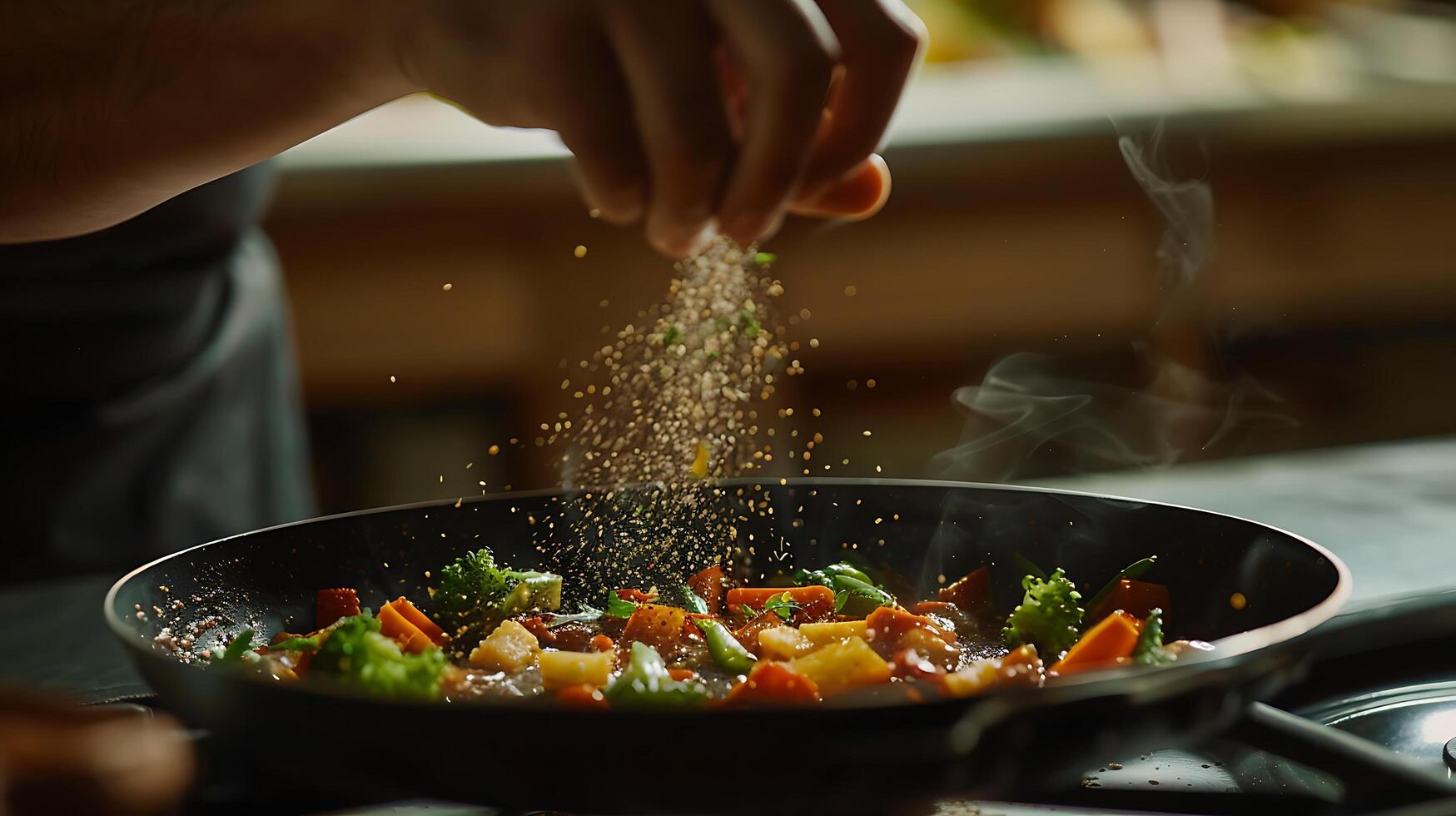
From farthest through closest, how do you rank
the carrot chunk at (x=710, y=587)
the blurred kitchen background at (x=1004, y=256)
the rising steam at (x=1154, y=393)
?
the blurred kitchen background at (x=1004, y=256)
the rising steam at (x=1154, y=393)
the carrot chunk at (x=710, y=587)

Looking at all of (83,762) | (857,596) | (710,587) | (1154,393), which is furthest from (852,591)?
(1154,393)

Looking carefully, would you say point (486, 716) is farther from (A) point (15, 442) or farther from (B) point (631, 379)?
(A) point (15, 442)

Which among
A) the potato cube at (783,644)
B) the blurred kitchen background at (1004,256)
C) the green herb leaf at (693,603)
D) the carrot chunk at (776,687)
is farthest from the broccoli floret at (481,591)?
the blurred kitchen background at (1004,256)

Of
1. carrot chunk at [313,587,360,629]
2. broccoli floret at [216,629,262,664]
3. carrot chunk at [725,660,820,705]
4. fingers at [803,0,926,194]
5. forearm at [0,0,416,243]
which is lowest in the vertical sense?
carrot chunk at [725,660,820,705]

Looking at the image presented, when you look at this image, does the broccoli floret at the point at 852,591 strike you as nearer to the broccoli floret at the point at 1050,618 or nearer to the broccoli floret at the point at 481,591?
the broccoli floret at the point at 1050,618

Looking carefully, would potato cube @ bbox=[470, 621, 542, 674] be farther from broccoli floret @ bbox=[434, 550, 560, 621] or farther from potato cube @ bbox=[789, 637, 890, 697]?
potato cube @ bbox=[789, 637, 890, 697]

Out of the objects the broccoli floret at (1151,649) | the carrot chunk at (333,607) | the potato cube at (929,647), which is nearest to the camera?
the broccoli floret at (1151,649)

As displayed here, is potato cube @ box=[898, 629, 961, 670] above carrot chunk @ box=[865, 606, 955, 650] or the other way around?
the other way around

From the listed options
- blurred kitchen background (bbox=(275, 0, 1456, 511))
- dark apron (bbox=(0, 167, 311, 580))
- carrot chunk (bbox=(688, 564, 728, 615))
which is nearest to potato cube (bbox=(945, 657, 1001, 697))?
carrot chunk (bbox=(688, 564, 728, 615))
